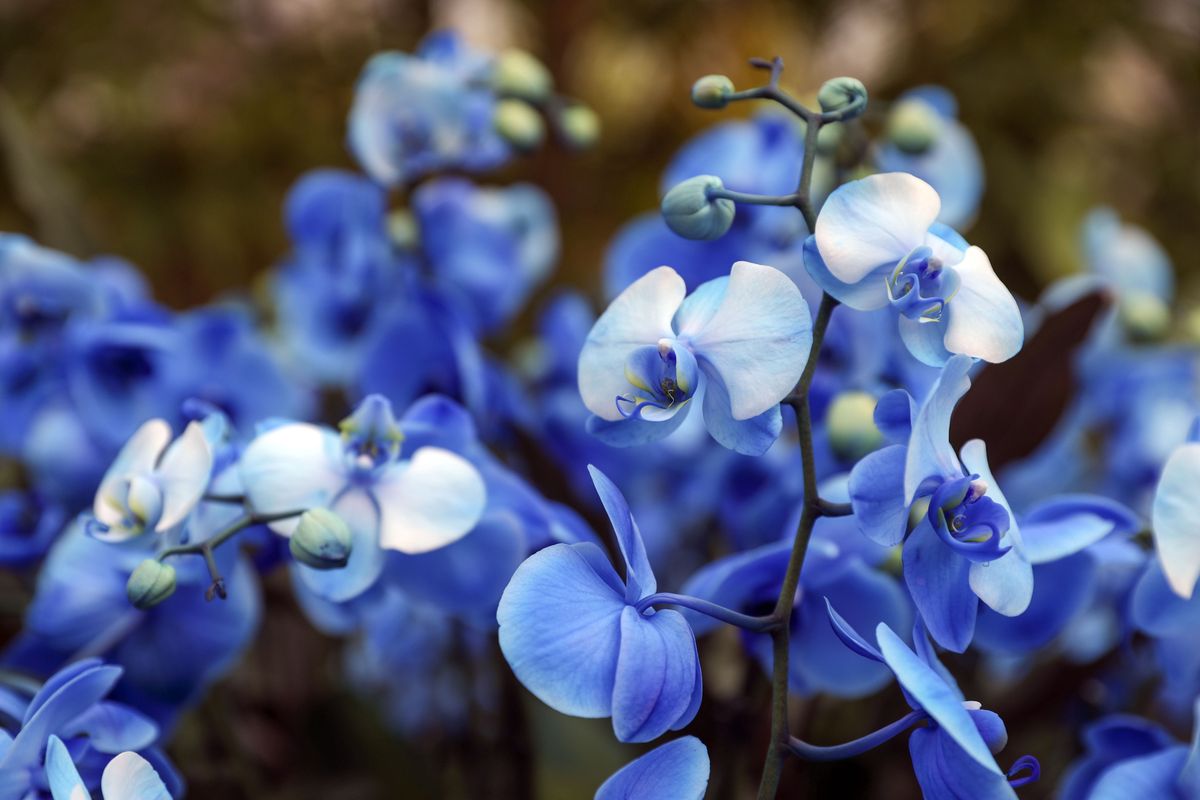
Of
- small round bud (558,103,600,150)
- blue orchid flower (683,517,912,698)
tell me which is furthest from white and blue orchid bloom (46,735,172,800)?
small round bud (558,103,600,150)

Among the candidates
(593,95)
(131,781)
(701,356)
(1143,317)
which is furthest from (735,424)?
(593,95)

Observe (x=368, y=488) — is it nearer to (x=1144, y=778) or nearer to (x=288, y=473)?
(x=288, y=473)

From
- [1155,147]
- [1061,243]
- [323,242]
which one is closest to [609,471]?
[323,242]

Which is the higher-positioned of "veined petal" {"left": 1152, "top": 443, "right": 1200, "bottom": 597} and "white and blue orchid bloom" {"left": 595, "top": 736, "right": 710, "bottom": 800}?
"veined petal" {"left": 1152, "top": 443, "right": 1200, "bottom": 597}

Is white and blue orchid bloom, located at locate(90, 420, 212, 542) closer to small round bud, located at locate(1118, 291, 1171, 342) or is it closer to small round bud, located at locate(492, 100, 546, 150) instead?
small round bud, located at locate(492, 100, 546, 150)

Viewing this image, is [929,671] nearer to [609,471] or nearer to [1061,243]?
[609,471]
